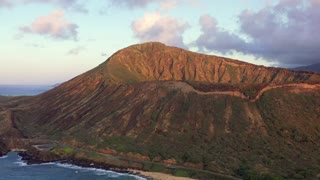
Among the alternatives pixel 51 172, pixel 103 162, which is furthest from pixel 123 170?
pixel 51 172

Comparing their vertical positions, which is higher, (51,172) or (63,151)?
(63,151)

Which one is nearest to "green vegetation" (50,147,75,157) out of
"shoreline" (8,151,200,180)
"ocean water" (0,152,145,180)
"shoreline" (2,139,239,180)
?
"shoreline" (2,139,239,180)

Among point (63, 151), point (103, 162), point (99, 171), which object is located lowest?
point (99, 171)

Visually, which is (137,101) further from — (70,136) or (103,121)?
(70,136)

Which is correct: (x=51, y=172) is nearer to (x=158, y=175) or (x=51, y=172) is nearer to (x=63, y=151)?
(x=63, y=151)

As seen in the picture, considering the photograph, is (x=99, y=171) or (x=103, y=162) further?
(x=103, y=162)

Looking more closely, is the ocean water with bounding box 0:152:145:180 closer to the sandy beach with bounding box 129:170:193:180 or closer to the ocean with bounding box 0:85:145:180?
the ocean with bounding box 0:85:145:180
